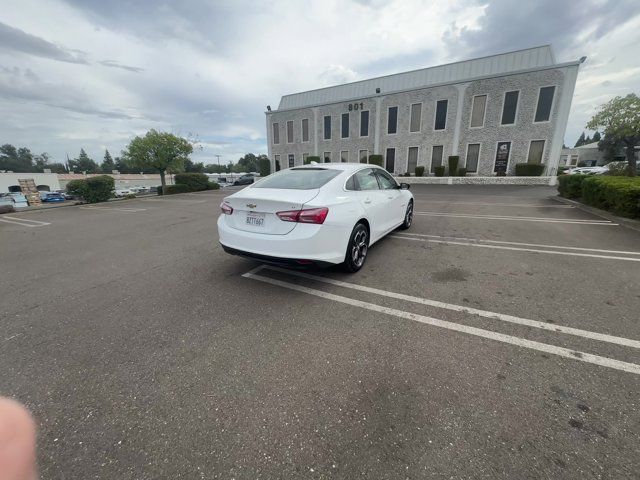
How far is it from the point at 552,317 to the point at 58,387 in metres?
4.53

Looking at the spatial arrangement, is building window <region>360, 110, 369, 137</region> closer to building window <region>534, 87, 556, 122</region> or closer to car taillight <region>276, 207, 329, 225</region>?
building window <region>534, 87, 556, 122</region>

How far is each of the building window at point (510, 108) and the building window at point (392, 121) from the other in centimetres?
817

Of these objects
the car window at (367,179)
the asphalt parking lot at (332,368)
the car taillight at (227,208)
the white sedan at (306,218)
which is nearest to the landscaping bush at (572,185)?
the asphalt parking lot at (332,368)

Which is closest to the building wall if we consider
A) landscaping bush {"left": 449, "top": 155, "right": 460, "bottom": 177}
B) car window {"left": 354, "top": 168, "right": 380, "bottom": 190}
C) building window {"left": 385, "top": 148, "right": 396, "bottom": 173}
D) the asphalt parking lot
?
building window {"left": 385, "top": 148, "right": 396, "bottom": 173}

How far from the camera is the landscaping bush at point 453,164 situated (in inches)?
894

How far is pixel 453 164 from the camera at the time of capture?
22.8 meters

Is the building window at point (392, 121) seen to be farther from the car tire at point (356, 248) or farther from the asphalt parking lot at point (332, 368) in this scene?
the car tire at point (356, 248)

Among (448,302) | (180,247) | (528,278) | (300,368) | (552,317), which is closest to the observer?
(300,368)

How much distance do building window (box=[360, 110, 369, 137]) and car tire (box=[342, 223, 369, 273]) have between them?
2557 cm

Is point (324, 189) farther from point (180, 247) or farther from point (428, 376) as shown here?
point (180, 247)

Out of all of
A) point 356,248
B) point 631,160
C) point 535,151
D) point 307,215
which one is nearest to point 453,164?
point 535,151

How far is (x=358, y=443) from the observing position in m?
1.74

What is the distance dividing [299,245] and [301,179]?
1.30 m

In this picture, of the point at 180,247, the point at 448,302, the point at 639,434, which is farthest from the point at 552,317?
the point at 180,247
